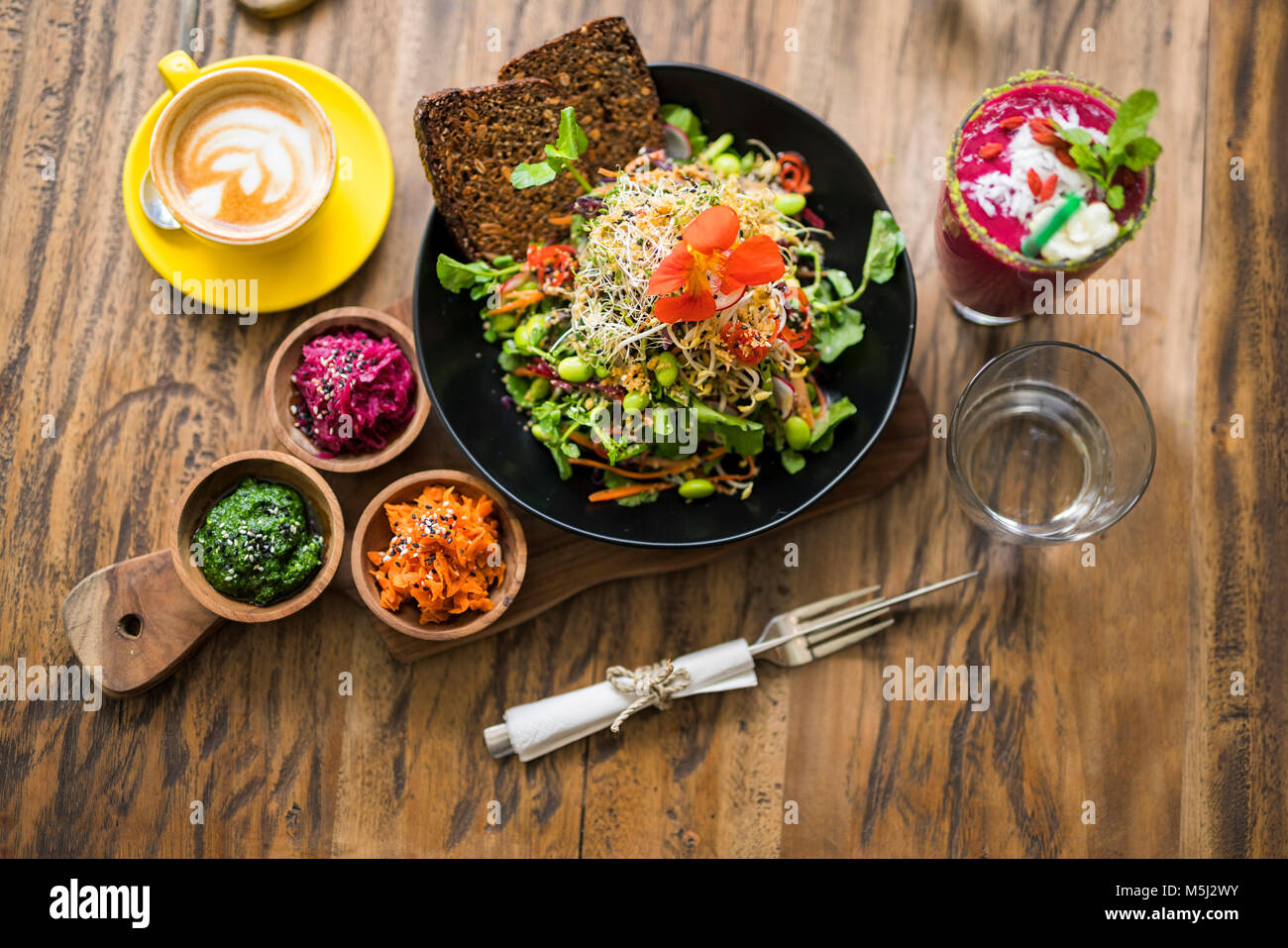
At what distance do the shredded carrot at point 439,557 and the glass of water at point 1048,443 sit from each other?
4.11 ft

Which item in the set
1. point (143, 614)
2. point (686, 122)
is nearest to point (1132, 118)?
point (686, 122)

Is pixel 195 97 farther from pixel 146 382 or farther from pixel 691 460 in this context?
pixel 691 460

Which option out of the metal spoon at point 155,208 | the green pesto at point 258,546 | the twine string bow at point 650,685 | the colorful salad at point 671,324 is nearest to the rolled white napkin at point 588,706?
the twine string bow at point 650,685

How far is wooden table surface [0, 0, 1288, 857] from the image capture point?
8.80ft

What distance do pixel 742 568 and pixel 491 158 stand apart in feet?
4.29

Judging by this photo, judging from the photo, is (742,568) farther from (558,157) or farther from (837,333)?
(558,157)

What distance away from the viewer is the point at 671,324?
90.3 inches

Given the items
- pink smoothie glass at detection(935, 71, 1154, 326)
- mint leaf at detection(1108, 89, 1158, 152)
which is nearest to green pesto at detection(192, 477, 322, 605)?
pink smoothie glass at detection(935, 71, 1154, 326)

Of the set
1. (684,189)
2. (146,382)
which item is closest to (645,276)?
(684,189)

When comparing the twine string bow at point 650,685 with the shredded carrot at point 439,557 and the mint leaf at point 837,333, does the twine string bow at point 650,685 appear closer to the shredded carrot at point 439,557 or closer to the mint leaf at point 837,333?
Result: the shredded carrot at point 439,557

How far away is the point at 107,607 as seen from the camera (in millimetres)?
2578

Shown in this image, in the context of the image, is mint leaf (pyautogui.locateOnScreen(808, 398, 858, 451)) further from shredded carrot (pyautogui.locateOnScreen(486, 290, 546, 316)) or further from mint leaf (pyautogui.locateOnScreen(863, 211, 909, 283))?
shredded carrot (pyautogui.locateOnScreen(486, 290, 546, 316))

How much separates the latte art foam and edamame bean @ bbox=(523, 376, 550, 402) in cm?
79

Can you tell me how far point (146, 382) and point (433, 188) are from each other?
1.07 m
